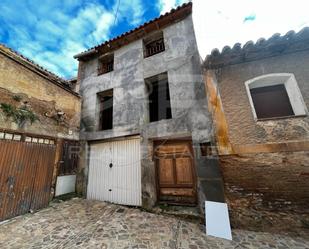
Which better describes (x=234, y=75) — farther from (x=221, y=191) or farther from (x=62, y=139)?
(x=62, y=139)

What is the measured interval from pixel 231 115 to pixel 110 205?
536 centimetres

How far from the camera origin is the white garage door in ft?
17.7

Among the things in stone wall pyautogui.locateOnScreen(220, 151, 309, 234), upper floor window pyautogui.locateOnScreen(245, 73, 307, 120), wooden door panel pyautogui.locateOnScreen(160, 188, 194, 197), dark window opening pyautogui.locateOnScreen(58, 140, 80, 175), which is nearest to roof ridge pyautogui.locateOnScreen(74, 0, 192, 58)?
upper floor window pyautogui.locateOnScreen(245, 73, 307, 120)

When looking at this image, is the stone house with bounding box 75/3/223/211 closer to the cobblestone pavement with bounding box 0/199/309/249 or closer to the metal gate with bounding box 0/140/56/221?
the cobblestone pavement with bounding box 0/199/309/249

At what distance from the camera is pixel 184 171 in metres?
5.05

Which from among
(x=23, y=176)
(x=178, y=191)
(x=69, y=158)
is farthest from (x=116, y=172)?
(x=23, y=176)

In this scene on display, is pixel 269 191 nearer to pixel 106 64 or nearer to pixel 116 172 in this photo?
pixel 116 172

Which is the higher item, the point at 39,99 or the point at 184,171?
the point at 39,99

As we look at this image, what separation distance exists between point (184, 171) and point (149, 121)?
240 centimetres

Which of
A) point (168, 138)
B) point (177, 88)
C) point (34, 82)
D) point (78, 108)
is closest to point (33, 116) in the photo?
point (34, 82)

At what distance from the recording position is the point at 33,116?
5035 mm

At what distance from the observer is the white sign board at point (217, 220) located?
3.38m

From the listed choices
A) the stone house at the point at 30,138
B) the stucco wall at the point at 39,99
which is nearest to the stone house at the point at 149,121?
the stucco wall at the point at 39,99

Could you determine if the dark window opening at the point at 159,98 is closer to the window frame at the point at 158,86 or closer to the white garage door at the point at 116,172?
the window frame at the point at 158,86
